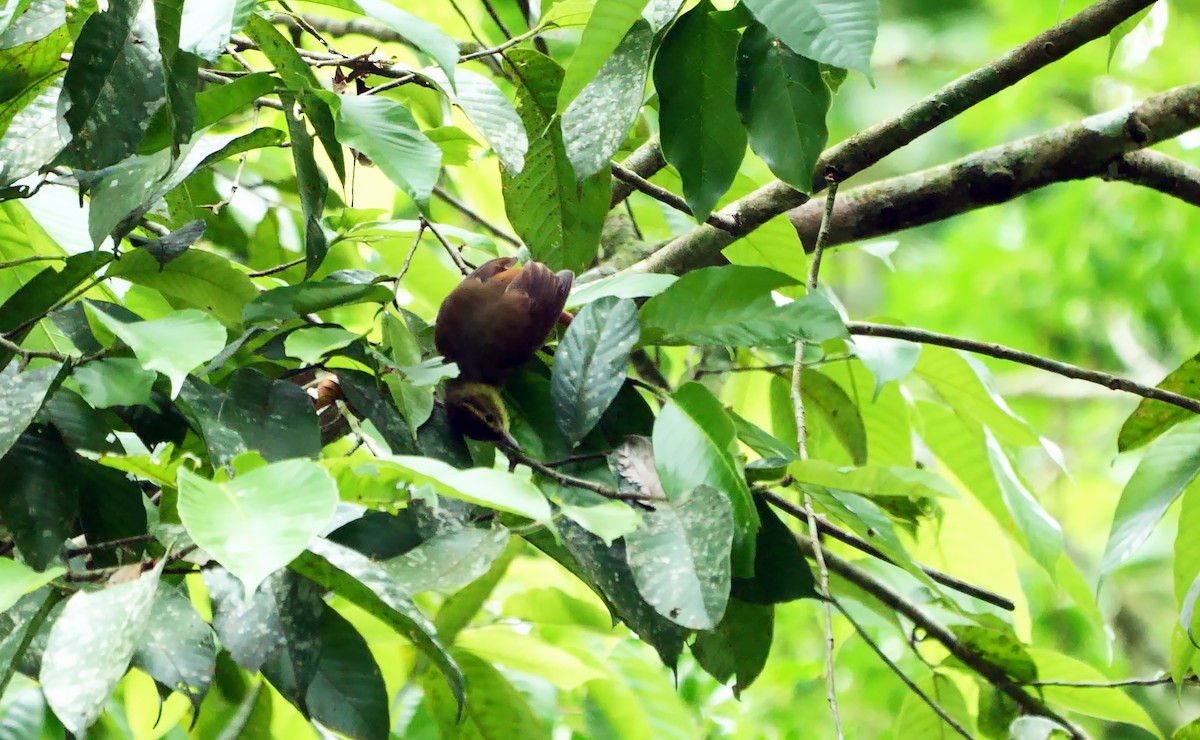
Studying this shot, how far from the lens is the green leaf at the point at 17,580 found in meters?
A: 0.46

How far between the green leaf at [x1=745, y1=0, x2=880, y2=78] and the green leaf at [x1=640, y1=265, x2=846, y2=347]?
137 mm

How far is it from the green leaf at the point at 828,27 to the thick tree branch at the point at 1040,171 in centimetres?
56

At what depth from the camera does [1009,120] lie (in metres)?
3.78

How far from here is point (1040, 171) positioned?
3.54 ft

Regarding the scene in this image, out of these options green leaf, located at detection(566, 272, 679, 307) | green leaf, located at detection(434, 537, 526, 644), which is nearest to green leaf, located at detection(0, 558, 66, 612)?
green leaf, located at detection(566, 272, 679, 307)

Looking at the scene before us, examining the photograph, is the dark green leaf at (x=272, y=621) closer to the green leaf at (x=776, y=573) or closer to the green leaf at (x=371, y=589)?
the green leaf at (x=371, y=589)

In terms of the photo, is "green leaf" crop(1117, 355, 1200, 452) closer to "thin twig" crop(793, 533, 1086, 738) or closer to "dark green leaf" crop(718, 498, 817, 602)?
"thin twig" crop(793, 533, 1086, 738)

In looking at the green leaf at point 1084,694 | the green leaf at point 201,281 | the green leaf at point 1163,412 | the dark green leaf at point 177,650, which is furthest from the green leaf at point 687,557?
the green leaf at point 1084,694

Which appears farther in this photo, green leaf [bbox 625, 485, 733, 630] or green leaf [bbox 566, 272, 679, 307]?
green leaf [bbox 566, 272, 679, 307]

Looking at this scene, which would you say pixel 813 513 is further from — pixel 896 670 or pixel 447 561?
pixel 447 561

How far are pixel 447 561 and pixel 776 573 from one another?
0.72ft

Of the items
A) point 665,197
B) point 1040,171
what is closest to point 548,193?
point 665,197

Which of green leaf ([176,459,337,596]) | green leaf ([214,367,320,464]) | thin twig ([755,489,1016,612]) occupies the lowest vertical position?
thin twig ([755,489,1016,612])

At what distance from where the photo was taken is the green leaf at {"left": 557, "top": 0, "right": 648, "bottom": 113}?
58cm
